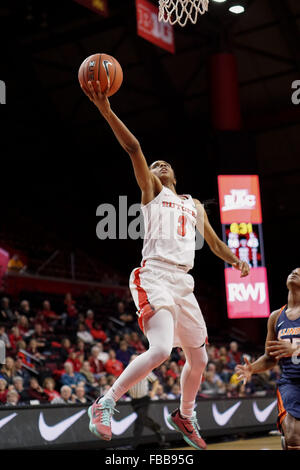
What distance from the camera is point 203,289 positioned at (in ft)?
69.1

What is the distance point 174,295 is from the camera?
4.39 m

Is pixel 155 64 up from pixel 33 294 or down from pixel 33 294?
up

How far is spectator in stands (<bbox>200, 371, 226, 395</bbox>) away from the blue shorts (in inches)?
286

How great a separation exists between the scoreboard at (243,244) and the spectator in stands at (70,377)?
16.3ft

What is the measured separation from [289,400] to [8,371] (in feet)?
17.7

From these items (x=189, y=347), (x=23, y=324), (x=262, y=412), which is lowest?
(x=262, y=412)

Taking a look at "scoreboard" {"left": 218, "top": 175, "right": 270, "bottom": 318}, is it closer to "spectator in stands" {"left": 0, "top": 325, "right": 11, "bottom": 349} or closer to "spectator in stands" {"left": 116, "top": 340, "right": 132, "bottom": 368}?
"spectator in stands" {"left": 116, "top": 340, "right": 132, "bottom": 368}

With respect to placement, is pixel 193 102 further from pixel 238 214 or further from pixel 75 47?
pixel 238 214

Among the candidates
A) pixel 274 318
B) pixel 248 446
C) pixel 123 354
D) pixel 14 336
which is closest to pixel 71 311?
pixel 123 354

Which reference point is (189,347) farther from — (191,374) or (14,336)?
(14,336)

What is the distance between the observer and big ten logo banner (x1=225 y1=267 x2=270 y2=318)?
14.4 m

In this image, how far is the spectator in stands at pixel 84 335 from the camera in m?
12.7
